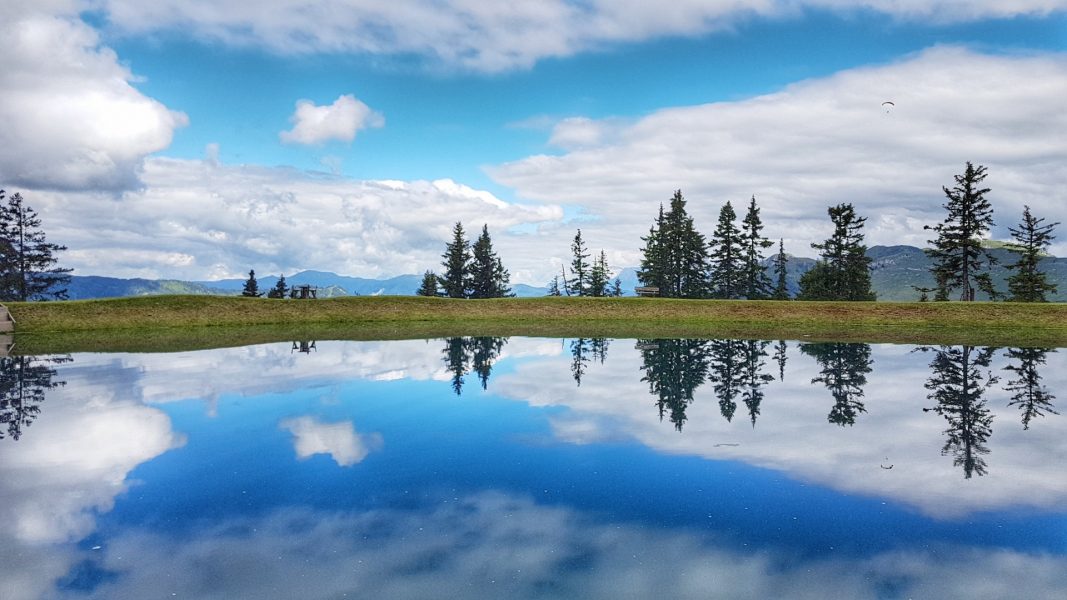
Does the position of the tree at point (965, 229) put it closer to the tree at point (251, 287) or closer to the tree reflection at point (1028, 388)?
the tree reflection at point (1028, 388)

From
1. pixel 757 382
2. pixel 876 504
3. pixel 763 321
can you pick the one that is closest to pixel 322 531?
pixel 876 504

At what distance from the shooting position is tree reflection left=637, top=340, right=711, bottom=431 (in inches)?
755

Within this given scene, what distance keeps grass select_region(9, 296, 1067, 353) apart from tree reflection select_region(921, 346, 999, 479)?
11445 millimetres

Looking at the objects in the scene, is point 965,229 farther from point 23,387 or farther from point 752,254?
point 23,387

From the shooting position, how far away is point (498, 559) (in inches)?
332

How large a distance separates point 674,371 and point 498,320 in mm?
32669

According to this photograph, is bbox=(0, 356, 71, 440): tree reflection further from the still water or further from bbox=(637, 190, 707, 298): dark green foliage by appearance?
bbox=(637, 190, 707, 298): dark green foliage

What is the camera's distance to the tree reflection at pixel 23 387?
16.6 m

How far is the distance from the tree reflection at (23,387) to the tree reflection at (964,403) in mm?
21609

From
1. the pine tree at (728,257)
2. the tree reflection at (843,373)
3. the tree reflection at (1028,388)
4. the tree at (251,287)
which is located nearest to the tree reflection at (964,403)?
the tree reflection at (1028,388)

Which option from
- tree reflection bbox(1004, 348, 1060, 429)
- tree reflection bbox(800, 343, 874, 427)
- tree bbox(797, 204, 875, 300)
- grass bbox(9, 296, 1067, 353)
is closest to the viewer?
tree reflection bbox(800, 343, 874, 427)

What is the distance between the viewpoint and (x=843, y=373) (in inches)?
1027

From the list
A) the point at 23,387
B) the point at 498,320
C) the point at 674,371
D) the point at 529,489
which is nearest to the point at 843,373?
the point at 674,371

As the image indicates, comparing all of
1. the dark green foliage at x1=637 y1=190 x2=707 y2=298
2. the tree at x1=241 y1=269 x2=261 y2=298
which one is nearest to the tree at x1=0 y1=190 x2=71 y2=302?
the tree at x1=241 y1=269 x2=261 y2=298
